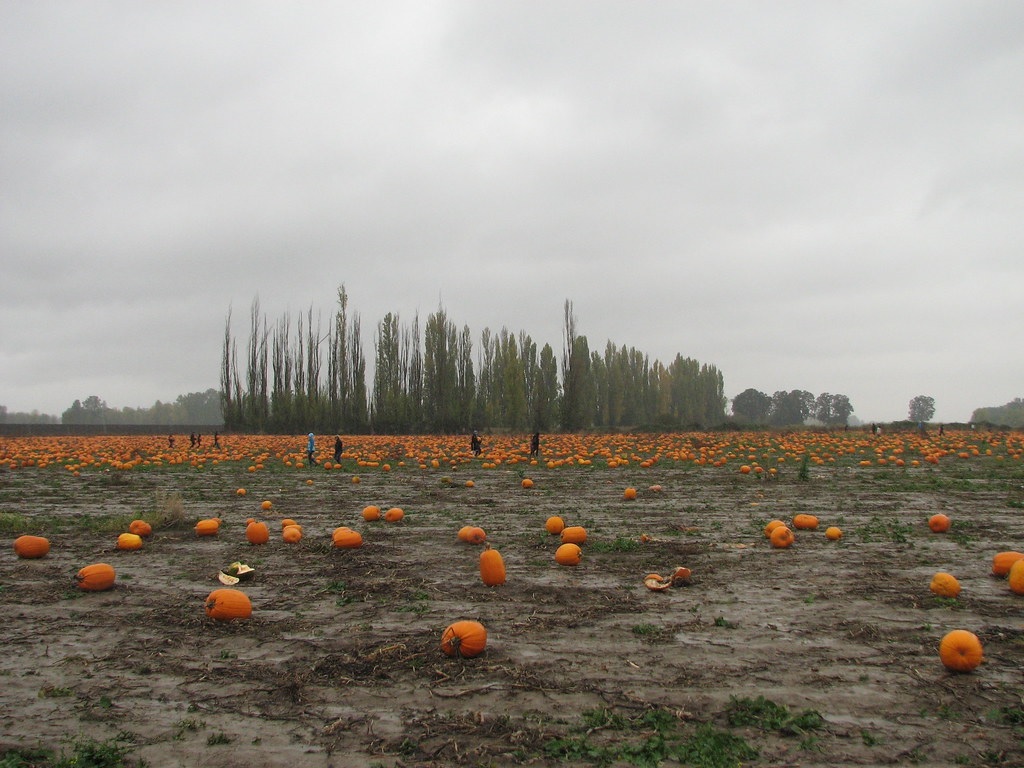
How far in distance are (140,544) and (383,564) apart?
303 centimetres

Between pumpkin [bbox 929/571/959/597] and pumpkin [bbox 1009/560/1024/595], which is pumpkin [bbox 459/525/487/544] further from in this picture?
pumpkin [bbox 1009/560/1024/595]

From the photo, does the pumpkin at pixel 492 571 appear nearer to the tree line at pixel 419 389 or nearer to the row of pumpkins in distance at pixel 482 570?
the row of pumpkins in distance at pixel 482 570

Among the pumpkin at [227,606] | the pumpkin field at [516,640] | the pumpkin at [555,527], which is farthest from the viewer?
the pumpkin at [555,527]

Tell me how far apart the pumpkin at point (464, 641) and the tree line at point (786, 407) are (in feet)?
354

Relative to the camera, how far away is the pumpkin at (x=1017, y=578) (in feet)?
16.7

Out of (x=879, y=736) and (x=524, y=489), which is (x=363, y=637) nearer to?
(x=879, y=736)

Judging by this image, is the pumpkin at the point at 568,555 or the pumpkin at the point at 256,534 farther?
the pumpkin at the point at 256,534

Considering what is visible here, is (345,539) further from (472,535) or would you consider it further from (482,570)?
(482,570)

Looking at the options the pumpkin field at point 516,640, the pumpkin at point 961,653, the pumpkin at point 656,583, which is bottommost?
the pumpkin field at point 516,640

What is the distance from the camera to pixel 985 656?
12.7 feet

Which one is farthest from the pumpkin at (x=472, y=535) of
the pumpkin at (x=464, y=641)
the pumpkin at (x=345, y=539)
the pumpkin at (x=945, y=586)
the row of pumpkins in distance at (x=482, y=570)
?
the pumpkin at (x=945, y=586)

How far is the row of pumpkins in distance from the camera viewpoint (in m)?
3.70

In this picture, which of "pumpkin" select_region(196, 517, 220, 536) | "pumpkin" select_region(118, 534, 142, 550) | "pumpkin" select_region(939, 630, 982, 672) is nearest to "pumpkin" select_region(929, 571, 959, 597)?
"pumpkin" select_region(939, 630, 982, 672)

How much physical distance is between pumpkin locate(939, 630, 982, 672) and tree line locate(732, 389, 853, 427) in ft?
352
